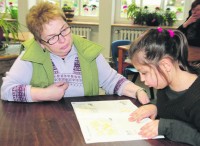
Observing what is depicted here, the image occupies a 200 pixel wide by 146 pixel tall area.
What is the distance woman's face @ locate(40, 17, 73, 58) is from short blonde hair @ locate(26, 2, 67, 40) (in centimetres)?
2

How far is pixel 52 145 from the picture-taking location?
0.87 meters

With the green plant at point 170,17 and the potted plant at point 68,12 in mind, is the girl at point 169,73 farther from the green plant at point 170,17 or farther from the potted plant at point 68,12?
the potted plant at point 68,12

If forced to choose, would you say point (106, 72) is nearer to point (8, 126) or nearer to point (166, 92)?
point (166, 92)

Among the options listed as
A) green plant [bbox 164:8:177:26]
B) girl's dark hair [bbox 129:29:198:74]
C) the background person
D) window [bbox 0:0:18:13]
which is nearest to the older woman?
girl's dark hair [bbox 129:29:198:74]

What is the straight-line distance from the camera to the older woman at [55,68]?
1.29 meters

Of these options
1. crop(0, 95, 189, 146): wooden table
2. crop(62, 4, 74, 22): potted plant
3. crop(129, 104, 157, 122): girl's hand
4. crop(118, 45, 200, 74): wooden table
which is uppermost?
crop(62, 4, 74, 22): potted plant

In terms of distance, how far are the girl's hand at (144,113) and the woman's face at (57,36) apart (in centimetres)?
51

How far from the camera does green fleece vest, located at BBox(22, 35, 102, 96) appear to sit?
4.57 ft

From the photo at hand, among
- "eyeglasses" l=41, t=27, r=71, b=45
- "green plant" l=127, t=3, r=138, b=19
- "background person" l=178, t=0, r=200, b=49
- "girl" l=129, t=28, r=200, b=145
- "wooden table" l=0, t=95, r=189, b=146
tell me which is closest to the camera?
"wooden table" l=0, t=95, r=189, b=146

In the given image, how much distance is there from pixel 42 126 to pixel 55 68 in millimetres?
487

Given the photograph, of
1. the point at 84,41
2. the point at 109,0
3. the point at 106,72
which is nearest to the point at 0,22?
the point at 84,41

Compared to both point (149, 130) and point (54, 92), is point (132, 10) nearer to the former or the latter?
point (54, 92)

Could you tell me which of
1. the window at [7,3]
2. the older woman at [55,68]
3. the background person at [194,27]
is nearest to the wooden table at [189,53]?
the background person at [194,27]

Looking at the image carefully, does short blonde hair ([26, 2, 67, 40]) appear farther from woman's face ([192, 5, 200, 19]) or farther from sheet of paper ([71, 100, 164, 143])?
woman's face ([192, 5, 200, 19])
